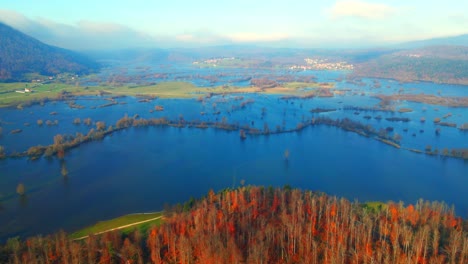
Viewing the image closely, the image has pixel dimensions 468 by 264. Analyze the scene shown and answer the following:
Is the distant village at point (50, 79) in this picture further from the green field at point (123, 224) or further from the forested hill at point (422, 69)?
the forested hill at point (422, 69)

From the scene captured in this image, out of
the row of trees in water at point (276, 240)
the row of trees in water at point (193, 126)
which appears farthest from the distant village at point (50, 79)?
the row of trees in water at point (276, 240)

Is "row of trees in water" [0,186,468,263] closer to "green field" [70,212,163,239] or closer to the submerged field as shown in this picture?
"green field" [70,212,163,239]

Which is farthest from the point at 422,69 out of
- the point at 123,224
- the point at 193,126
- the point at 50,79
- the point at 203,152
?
the point at 123,224

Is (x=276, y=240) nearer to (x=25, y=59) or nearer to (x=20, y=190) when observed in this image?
(x=20, y=190)

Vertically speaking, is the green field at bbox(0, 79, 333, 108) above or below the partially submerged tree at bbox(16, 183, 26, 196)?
above

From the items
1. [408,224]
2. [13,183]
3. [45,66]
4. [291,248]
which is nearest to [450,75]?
[408,224]

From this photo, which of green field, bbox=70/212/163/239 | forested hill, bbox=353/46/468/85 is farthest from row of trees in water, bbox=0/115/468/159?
forested hill, bbox=353/46/468/85
